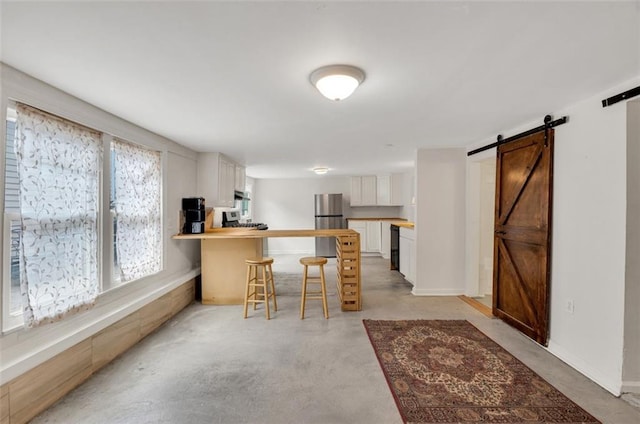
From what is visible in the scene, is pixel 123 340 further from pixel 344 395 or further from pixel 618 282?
pixel 618 282

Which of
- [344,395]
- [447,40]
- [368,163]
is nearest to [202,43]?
[447,40]

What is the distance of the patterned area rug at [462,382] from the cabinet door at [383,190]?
4731 mm

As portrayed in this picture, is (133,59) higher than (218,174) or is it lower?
higher

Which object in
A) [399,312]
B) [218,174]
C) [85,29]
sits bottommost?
[399,312]

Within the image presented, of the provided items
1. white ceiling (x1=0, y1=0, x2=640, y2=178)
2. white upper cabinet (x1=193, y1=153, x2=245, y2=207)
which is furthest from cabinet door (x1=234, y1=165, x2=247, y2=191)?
white ceiling (x1=0, y1=0, x2=640, y2=178)

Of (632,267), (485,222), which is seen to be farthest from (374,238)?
(632,267)

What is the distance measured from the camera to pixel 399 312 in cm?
360

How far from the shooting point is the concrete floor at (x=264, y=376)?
1.82 m

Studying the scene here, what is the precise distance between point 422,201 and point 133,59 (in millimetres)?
3820

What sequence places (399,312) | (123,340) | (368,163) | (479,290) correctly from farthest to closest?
(368,163)
(479,290)
(399,312)
(123,340)

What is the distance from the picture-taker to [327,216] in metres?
7.59

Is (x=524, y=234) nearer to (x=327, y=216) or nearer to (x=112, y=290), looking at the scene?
(x=112, y=290)

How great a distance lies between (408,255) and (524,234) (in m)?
2.14

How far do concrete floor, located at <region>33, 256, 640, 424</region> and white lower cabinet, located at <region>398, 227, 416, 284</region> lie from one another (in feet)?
3.77
